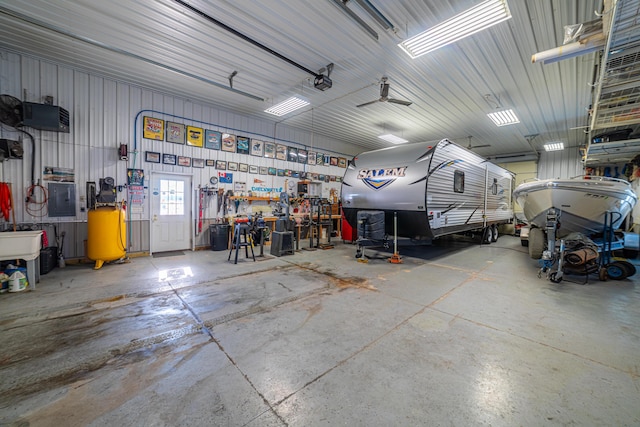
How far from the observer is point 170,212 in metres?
6.52

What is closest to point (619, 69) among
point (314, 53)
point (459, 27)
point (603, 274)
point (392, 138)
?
point (459, 27)

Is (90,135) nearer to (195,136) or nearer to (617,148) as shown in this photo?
(195,136)

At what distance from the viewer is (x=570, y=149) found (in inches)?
420

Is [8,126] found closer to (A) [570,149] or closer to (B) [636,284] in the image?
(B) [636,284]

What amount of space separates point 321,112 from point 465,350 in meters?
6.81

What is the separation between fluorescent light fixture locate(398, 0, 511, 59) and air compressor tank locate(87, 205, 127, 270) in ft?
20.6

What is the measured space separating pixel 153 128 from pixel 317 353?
655 centimetres

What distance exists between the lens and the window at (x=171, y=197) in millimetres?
6395

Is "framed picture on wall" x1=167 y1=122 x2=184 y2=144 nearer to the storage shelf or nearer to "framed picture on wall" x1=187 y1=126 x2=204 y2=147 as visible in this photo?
"framed picture on wall" x1=187 y1=126 x2=204 y2=147

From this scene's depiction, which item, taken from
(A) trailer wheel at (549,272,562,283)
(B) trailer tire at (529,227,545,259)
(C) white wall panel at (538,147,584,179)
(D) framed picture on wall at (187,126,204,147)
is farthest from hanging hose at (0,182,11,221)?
(C) white wall panel at (538,147,584,179)

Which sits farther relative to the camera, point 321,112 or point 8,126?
point 321,112

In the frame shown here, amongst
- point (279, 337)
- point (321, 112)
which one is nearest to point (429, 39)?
point (321, 112)

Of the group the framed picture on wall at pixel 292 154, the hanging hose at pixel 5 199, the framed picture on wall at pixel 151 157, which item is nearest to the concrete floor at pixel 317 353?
the hanging hose at pixel 5 199

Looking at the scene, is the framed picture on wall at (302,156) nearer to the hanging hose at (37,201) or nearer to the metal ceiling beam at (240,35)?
the metal ceiling beam at (240,35)
